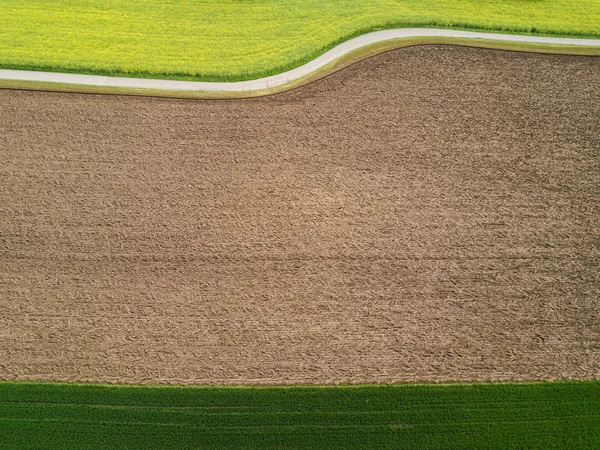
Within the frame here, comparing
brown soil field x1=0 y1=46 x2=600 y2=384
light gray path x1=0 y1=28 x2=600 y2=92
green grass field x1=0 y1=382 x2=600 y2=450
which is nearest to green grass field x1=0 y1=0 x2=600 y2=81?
light gray path x1=0 y1=28 x2=600 y2=92

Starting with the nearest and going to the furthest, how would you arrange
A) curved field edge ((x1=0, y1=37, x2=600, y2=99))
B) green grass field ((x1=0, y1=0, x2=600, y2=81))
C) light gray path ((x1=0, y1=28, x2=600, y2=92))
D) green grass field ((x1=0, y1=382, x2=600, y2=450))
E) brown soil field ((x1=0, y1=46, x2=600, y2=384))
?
green grass field ((x1=0, y1=382, x2=600, y2=450)), brown soil field ((x1=0, y1=46, x2=600, y2=384)), curved field edge ((x1=0, y1=37, x2=600, y2=99)), light gray path ((x1=0, y1=28, x2=600, y2=92)), green grass field ((x1=0, y1=0, x2=600, y2=81))

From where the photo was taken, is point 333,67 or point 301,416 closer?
point 301,416

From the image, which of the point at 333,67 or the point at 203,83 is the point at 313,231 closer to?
the point at 333,67

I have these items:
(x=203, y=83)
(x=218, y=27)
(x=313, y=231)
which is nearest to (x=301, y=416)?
(x=313, y=231)

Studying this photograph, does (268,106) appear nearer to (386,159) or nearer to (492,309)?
(386,159)

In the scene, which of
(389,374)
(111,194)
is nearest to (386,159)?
(389,374)

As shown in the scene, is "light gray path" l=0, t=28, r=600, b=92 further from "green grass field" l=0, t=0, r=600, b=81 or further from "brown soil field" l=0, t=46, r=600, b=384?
"brown soil field" l=0, t=46, r=600, b=384
